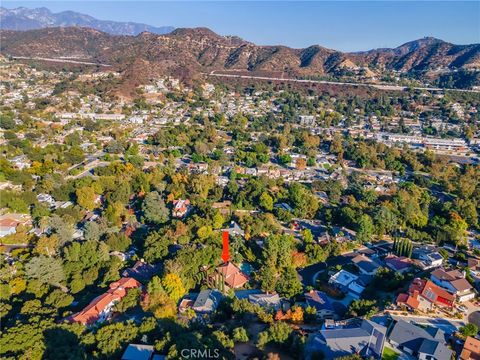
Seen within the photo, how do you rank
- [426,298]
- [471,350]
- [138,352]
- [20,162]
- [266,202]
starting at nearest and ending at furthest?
[138,352]
[471,350]
[426,298]
[266,202]
[20,162]

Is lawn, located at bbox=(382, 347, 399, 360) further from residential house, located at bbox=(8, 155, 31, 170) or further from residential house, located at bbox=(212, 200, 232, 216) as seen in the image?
residential house, located at bbox=(8, 155, 31, 170)

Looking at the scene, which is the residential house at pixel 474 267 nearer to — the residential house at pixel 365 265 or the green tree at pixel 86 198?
the residential house at pixel 365 265

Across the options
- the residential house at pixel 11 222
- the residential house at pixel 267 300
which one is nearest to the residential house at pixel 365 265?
the residential house at pixel 267 300

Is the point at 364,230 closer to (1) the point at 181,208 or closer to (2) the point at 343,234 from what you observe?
(2) the point at 343,234

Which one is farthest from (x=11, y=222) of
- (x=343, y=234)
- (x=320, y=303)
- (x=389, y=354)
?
(x=389, y=354)

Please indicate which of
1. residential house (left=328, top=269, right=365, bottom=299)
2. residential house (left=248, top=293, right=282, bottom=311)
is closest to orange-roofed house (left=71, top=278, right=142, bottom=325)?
residential house (left=248, top=293, right=282, bottom=311)

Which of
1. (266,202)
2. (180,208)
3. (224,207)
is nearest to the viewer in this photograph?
(180,208)

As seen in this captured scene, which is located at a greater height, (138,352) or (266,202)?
(266,202)
